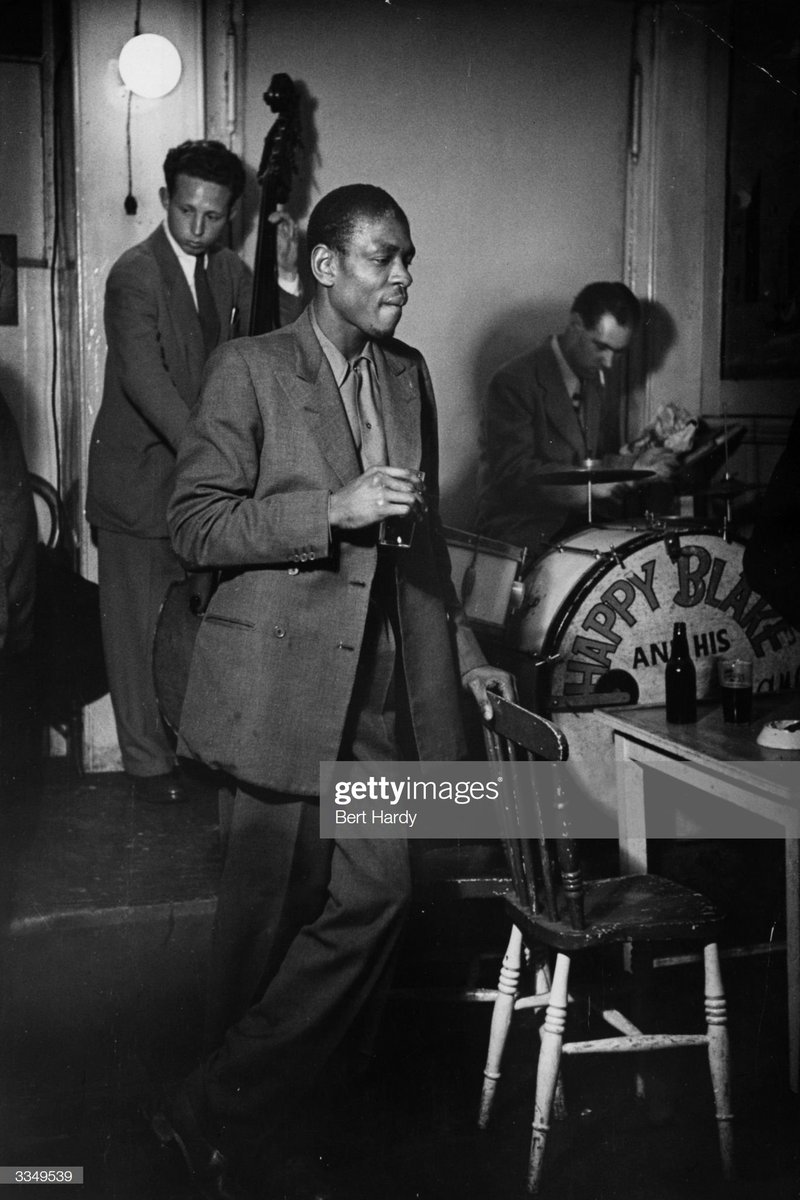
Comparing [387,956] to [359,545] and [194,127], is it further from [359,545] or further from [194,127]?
[194,127]

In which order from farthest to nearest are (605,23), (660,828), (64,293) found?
(605,23) → (64,293) → (660,828)

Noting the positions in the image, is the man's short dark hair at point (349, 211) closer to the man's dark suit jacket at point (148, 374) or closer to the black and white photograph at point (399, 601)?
the black and white photograph at point (399, 601)

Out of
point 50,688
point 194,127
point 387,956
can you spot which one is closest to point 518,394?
point 194,127

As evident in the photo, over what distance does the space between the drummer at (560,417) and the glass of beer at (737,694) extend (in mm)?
1248

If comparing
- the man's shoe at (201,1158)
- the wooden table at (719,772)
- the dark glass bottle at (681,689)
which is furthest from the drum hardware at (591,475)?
the man's shoe at (201,1158)

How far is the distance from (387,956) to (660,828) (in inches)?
52.5

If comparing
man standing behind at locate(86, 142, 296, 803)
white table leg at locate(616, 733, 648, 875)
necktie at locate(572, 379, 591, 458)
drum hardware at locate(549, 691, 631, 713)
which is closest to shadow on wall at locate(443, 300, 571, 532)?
necktie at locate(572, 379, 591, 458)

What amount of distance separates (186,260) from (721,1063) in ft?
8.63

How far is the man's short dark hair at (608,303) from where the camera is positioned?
4.15 meters

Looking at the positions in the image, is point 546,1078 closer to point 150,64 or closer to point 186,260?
point 186,260

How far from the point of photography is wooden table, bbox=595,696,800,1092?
7.65ft

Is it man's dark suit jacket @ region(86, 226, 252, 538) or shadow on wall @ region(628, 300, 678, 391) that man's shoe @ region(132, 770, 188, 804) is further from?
shadow on wall @ region(628, 300, 678, 391)

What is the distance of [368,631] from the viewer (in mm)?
2334

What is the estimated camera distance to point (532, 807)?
7.52 feet
